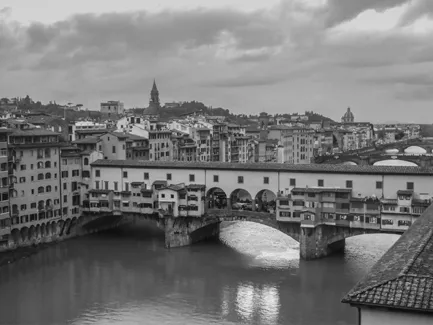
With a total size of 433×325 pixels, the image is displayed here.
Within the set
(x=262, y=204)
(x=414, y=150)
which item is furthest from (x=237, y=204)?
(x=414, y=150)

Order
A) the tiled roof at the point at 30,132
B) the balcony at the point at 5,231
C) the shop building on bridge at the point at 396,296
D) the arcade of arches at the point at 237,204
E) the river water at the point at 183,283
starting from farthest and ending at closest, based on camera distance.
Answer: the arcade of arches at the point at 237,204 < the tiled roof at the point at 30,132 < the balcony at the point at 5,231 < the river water at the point at 183,283 < the shop building on bridge at the point at 396,296

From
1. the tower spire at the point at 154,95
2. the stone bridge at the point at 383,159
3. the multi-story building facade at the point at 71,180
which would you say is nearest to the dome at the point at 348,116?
the tower spire at the point at 154,95

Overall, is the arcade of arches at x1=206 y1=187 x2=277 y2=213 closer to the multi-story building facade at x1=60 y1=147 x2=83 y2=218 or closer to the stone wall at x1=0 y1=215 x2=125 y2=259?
the stone wall at x1=0 y1=215 x2=125 y2=259

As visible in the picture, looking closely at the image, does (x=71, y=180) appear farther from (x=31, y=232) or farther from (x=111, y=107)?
(x=111, y=107)

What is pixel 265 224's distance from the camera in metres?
33.1

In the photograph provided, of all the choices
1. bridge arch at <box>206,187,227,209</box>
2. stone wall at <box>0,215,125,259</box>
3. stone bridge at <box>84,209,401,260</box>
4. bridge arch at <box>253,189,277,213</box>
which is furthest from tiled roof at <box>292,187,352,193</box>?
stone wall at <box>0,215,125,259</box>

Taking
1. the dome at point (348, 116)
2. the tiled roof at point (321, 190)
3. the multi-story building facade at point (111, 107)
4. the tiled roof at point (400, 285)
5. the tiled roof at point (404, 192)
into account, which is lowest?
the tiled roof at point (400, 285)

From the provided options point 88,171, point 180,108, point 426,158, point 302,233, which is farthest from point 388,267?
point 180,108

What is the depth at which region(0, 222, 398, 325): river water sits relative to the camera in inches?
893

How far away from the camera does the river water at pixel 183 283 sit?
74.4 feet

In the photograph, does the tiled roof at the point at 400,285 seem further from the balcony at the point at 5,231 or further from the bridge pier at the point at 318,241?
the balcony at the point at 5,231

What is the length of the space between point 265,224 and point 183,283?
757 centimetres

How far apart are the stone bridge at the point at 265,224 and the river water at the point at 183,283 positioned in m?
0.69

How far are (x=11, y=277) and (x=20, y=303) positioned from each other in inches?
162
